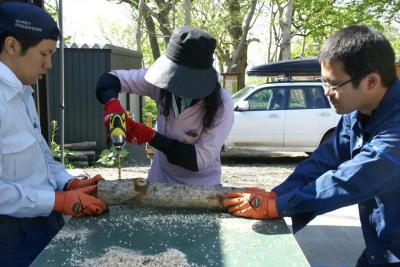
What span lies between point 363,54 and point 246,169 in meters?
6.93

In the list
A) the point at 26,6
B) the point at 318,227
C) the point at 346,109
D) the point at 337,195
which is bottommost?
the point at 318,227

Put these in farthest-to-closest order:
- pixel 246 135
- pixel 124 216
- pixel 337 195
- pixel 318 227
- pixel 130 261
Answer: pixel 246 135 → pixel 318 227 → pixel 124 216 → pixel 337 195 → pixel 130 261

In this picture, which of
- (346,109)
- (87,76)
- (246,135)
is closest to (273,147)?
(246,135)

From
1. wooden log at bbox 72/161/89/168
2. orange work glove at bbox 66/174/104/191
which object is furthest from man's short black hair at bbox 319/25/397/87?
wooden log at bbox 72/161/89/168

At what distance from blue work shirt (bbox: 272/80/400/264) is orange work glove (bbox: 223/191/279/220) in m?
0.06

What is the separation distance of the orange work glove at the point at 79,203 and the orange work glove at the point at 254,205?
638 millimetres

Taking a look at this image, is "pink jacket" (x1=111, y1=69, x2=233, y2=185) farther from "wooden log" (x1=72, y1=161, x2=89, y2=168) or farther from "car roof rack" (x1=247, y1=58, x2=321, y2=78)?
"car roof rack" (x1=247, y1=58, x2=321, y2=78)

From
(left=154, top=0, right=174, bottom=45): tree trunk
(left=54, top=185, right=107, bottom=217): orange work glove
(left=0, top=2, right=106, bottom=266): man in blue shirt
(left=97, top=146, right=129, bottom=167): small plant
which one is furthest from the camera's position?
(left=154, top=0, right=174, bottom=45): tree trunk

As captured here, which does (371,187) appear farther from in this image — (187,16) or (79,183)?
(187,16)

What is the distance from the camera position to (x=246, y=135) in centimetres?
906

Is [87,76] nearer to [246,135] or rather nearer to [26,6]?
[246,135]

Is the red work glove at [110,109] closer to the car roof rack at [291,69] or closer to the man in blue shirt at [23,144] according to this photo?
the man in blue shirt at [23,144]

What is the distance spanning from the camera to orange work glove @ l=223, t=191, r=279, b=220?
7.16 ft

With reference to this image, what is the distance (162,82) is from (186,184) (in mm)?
609
